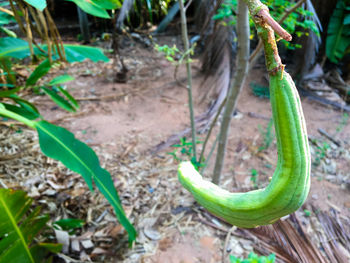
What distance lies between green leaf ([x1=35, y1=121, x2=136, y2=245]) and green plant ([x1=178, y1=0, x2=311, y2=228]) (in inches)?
45.4

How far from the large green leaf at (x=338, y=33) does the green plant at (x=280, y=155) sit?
4532 millimetres

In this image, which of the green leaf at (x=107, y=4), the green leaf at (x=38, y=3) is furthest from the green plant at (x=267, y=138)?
the green leaf at (x=38, y=3)

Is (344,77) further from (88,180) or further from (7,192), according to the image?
(7,192)

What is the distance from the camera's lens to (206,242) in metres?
1.67

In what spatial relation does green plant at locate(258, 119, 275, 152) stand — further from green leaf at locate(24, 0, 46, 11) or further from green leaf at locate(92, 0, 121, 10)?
green leaf at locate(24, 0, 46, 11)

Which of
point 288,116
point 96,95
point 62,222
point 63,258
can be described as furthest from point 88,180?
point 96,95

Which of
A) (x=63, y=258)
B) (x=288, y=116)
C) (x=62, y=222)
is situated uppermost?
(x=288, y=116)

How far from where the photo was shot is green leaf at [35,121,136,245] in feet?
4.55

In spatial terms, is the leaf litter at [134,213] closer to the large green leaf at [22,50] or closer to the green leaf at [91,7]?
the large green leaf at [22,50]

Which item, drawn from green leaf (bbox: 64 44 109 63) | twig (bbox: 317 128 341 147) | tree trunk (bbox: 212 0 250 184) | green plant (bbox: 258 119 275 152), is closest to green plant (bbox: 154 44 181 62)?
tree trunk (bbox: 212 0 250 184)

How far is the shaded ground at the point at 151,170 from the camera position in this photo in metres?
1.70

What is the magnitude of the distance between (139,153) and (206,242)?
126 cm

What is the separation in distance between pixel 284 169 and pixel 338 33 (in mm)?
4671

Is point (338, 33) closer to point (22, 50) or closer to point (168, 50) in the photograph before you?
point (168, 50)
